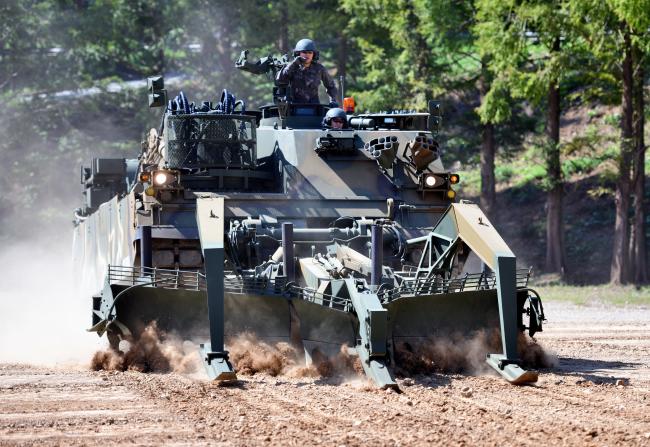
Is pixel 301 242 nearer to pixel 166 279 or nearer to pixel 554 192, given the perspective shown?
pixel 166 279

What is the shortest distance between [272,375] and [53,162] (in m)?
26.6

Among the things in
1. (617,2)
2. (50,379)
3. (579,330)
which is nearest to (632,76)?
(617,2)

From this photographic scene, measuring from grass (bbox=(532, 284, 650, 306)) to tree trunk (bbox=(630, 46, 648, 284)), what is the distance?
883 mm

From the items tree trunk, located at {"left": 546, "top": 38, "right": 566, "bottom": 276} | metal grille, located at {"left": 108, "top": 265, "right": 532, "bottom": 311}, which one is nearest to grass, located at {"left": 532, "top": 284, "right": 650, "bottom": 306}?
tree trunk, located at {"left": 546, "top": 38, "right": 566, "bottom": 276}

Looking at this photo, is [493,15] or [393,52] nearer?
[493,15]

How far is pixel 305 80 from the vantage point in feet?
57.8

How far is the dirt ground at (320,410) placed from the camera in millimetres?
9109

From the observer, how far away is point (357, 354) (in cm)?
1238

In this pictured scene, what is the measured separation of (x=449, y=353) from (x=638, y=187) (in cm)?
1549

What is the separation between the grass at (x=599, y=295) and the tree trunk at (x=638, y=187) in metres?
0.88

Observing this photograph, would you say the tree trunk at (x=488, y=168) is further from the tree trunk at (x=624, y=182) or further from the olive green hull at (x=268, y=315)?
the olive green hull at (x=268, y=315)

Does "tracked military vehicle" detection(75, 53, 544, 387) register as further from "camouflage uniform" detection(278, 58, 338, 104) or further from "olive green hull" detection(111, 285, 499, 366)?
"camouflage uniform" detection(278, 58, 338, 104)

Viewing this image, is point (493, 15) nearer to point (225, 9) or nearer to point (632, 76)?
point (632, 76)

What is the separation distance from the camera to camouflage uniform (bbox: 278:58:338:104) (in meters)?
17.5
